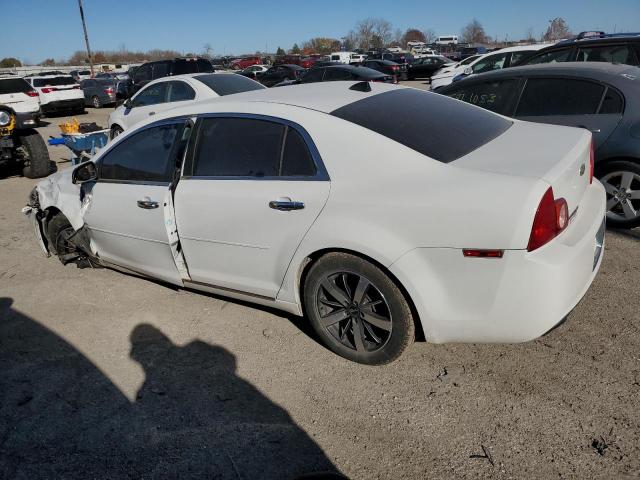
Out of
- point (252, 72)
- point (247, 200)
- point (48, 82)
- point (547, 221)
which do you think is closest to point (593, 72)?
point (547, 221)

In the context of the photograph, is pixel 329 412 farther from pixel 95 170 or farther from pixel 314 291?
pixel 95 170

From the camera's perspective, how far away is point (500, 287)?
236 cm

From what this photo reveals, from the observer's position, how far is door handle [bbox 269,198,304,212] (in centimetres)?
283

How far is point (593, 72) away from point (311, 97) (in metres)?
3.21

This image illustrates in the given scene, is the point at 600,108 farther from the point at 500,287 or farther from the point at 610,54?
the point at 500,287

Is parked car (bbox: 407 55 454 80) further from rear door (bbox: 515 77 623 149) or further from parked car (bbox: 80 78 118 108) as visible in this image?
rear door (bbox: 515 77 623 149)

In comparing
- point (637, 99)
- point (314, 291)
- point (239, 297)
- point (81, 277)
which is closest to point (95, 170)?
point (81, 277)

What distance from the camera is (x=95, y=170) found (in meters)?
3.98

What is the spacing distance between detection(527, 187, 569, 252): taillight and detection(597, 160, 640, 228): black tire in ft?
8.67

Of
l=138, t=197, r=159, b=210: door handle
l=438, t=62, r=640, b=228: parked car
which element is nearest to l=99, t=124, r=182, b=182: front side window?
l=138, t=197, r=159, b=210: door handle

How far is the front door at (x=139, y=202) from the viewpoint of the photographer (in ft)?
11.4

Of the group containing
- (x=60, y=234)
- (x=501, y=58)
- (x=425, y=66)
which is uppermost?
(x=501, y=58)

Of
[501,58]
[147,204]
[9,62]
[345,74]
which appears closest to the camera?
[147,204]

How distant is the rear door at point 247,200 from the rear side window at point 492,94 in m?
3.24
